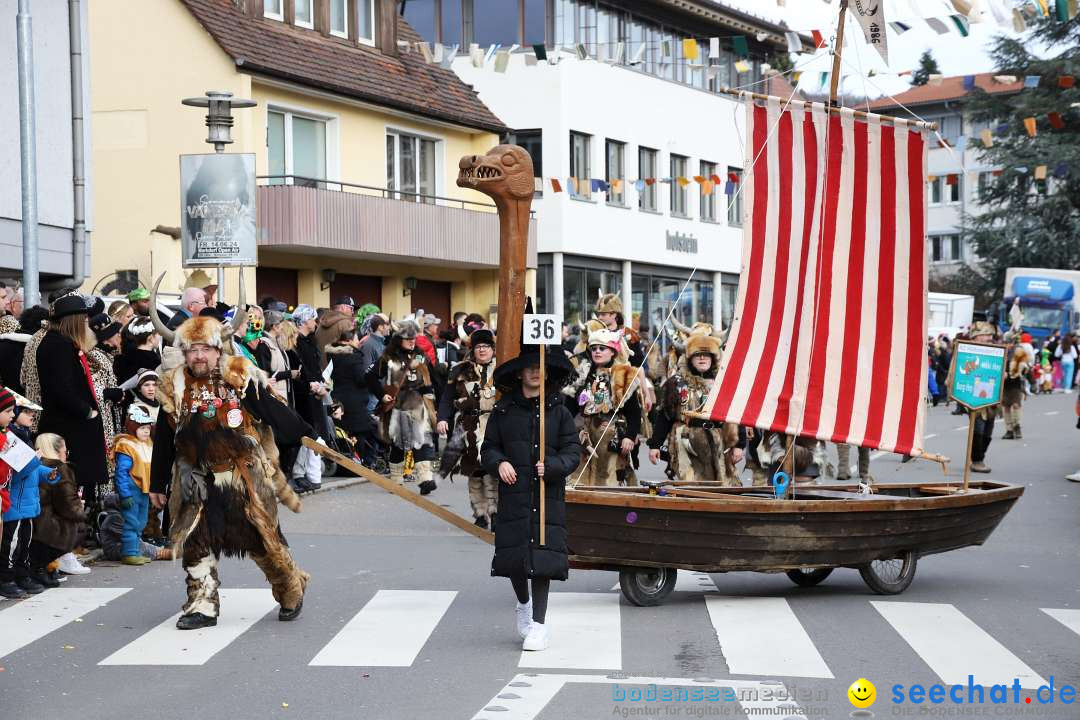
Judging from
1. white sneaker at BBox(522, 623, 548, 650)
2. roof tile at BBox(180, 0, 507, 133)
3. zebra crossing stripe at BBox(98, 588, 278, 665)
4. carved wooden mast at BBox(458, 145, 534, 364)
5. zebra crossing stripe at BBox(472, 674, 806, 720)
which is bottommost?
zebra crossing stripe at BBox(98, 588, 278, 665)

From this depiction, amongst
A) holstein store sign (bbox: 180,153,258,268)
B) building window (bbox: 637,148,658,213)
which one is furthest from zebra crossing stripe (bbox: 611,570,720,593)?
building window (bbox: 637,148,658,213)

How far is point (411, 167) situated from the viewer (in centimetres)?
3412

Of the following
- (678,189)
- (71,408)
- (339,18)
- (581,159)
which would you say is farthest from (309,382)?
(678,189)

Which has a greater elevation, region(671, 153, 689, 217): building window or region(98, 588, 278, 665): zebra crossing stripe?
region(671, 153, 689, 217): building window

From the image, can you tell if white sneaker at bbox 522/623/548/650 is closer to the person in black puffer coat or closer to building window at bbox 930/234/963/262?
the person in black puffer coat

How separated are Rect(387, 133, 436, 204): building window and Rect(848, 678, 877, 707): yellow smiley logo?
25953 millimetres

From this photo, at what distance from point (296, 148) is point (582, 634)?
74.5ft

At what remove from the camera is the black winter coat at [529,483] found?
866cm

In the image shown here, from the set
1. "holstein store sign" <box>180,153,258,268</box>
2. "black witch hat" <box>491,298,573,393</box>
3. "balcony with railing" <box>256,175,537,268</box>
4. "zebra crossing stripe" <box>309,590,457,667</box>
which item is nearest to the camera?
"zebra crossing stripe" <box>309,590,457,667</box>

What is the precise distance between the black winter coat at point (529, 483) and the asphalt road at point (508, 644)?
0.47 meters

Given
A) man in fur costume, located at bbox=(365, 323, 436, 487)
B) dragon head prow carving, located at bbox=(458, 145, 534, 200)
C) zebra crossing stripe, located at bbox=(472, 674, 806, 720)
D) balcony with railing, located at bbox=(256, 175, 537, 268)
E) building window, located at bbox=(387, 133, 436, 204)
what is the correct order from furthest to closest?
1. building window, located at bbox=(387, 133, 436, 204)
2. balcony with railing, located at bbox=(256, 175, 537, 268)
3. man in fur costume, located at bbox=(365, 323, 436, 487)
4. dragon head prow carving, located at bbox=(458, 145, 534, 200)
5. zebra crossing stripe, located at bbox=(472, 674, 806, 720)

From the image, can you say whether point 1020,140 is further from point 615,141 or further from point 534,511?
point 534,511

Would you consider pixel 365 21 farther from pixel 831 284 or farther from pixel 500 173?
pixel 500 173

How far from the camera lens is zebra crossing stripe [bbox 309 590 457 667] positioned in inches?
329
